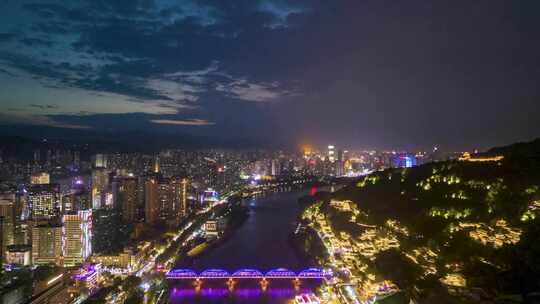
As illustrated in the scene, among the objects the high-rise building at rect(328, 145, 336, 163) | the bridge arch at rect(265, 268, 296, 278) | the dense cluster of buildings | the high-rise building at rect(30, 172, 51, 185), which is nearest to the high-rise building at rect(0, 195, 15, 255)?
the dense cluster of buildings

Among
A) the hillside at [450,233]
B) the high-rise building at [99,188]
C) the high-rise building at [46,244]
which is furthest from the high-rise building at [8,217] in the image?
the hillside at [450,233]

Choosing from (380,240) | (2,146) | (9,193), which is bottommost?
(380,240)

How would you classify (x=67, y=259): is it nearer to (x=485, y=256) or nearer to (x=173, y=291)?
(x=173, y=291)

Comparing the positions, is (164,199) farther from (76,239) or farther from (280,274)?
(280,274)

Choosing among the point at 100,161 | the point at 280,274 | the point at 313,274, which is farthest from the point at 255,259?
the point at 100,161

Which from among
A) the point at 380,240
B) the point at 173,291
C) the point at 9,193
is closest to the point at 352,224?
the point at 380,240

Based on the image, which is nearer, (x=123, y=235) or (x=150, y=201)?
(x=123, y=235)

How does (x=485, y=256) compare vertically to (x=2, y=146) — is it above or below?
below

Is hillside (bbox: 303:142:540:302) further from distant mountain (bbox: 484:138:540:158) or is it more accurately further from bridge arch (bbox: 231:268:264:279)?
bridge arch (bbox: 231:268:264:279)
